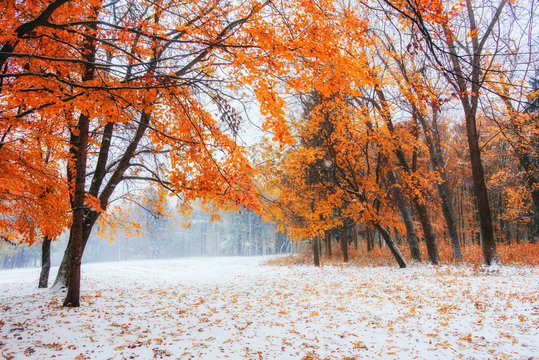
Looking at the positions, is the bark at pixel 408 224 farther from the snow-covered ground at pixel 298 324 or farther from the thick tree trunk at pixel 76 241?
the thick tree trunk at pixel 76 241

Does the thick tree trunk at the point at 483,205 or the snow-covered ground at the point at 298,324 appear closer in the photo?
the snow-covered ground at the point at 298,324

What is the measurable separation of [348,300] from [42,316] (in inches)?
254

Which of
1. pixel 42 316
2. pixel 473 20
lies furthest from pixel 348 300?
pixel 473 20

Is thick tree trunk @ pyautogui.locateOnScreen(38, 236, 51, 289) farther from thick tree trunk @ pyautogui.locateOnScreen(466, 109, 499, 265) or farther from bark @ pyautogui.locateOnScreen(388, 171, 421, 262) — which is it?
thick tree trunk @ pyautogui.locateOnScreen(466, 109, 499, 265)

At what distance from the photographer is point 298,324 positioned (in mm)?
4711

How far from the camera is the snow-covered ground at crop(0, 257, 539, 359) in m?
3.59

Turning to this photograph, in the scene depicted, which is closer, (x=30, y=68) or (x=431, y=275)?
(x=30, y=68)

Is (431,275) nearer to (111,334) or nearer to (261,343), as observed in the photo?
(261,343)

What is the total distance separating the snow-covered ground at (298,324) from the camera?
11.8 ft

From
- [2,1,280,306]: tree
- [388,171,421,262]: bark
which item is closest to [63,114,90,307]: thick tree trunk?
[2,1,280,306]: tree

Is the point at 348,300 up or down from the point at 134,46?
down

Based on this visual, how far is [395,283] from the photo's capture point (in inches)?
311

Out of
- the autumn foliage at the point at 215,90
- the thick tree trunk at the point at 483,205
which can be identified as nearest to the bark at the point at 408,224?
the autumn foliage at the point at 215,90

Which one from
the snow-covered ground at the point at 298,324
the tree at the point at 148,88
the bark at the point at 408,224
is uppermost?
the tree at the point at 148,88
